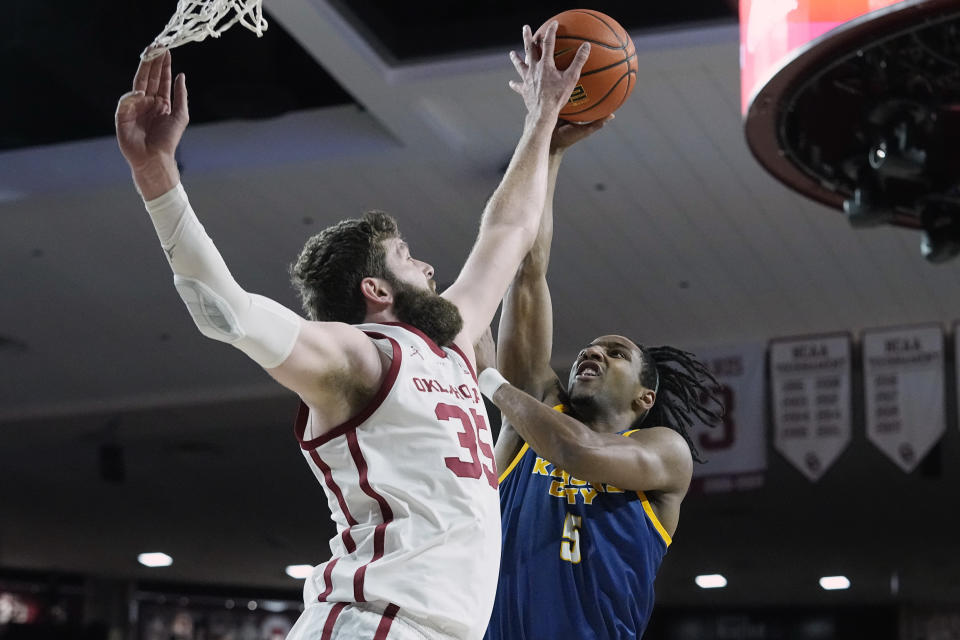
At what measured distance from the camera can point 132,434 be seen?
13914mm

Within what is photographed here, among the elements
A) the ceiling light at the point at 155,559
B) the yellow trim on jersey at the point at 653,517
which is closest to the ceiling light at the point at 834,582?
the ceiling light at the point at 155,559

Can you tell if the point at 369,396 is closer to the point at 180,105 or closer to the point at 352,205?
the point at 180,105

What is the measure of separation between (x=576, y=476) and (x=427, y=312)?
118cm

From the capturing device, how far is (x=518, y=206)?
329 centimetres

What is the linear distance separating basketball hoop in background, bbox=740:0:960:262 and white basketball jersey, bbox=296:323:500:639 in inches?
106

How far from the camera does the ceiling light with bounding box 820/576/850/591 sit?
20.3 metres

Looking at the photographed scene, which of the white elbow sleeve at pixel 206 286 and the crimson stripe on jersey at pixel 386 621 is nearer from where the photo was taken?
the white elbow sleeve at pixel 206 286

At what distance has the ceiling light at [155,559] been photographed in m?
20.9

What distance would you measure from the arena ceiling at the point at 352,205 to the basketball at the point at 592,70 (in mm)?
2749

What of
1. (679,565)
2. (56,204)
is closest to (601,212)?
(56,204)

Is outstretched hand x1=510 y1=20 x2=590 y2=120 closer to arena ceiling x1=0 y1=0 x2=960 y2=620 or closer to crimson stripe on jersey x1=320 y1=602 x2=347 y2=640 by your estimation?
crimson stripe on jersey x1=320 y1=602 x2=347 y2=640

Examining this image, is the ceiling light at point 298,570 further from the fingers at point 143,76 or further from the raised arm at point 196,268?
the fingers at point 143,76

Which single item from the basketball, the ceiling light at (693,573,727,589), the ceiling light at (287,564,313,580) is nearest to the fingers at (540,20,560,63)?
the basketball

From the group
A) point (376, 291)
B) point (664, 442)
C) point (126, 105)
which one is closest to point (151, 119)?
point (126, 105)
